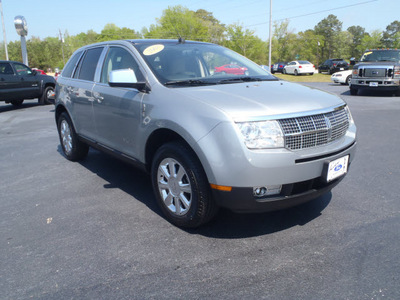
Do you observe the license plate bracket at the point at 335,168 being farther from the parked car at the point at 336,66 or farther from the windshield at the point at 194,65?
Answer: the parked car at the point at 336,66

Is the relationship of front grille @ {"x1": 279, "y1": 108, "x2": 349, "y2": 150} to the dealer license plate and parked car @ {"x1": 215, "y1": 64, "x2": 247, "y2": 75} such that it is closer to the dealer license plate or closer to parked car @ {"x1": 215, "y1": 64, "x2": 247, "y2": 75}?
the dealer license plate

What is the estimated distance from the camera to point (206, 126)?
109 inches

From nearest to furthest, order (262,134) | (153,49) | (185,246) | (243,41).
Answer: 1. (262,134)
2. (185,246)
3. (153,49)
4. (243,41)

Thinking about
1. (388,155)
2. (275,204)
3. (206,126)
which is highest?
(206,126)

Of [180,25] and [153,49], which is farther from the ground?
[180,25]

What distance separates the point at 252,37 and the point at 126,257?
208 feet

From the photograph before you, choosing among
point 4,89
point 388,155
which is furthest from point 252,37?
point 388,155

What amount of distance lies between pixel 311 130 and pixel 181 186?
1.21 meters

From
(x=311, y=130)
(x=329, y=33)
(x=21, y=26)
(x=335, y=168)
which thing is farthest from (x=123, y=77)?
(x=329, y=33)

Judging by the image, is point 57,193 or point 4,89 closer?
point 57,193

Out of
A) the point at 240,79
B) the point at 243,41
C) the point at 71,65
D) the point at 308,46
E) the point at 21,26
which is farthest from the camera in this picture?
the point at 308,46

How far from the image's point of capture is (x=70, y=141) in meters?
5.55

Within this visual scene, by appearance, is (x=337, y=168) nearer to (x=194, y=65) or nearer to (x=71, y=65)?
(x=194, y=65)

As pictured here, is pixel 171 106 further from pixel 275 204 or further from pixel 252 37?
pixel 252 37
